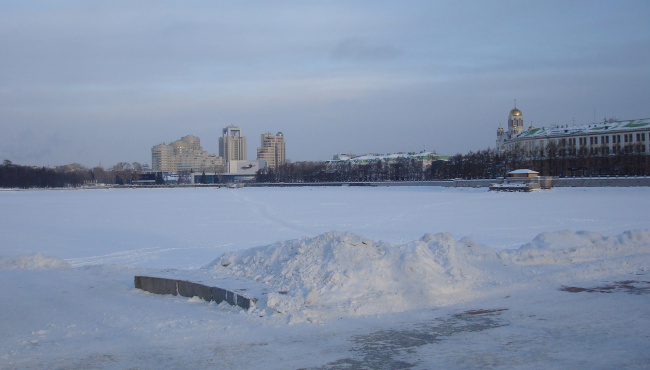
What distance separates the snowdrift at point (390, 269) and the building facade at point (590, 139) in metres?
83.3

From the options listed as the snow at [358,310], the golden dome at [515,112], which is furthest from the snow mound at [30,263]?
the golden dome at [515,112]

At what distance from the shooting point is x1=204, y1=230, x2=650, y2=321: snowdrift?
821 cm

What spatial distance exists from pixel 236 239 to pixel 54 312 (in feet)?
43.1

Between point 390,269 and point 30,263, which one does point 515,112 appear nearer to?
point 30,263

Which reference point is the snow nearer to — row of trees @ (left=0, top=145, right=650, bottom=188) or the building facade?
row of trees @ (left=0, top=145, right=650, bottom=188)

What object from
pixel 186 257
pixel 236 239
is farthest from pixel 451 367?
pixel 236 239

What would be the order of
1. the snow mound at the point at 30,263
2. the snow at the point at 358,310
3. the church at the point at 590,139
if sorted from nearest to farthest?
1. the snow at the point at 358,310
2. the snow mound at the point at 30,263
3. the church at the point at 590,139

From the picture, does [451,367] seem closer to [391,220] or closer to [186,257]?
[186,257]

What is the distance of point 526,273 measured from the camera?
10273 mm

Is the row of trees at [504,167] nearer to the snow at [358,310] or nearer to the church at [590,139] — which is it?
the church at [590,139]

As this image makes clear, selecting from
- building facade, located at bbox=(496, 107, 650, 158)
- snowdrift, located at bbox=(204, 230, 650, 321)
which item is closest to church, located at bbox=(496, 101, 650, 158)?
building facade, located at bbox=(496, 107, 650, 158)

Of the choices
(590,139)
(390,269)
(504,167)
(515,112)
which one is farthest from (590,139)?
(390,269)

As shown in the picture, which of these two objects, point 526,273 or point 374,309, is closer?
point 374,309

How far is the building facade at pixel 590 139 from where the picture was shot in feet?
306
